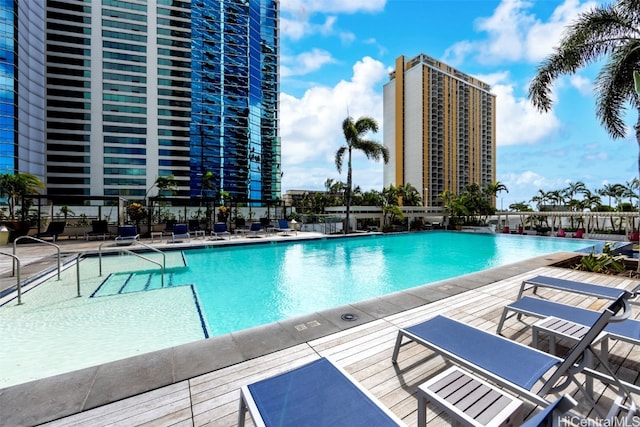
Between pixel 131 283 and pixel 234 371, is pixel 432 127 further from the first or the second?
pixel 234 371

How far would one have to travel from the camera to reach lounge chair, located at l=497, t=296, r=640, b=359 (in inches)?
86.7

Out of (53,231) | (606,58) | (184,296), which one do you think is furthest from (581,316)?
(53,231)

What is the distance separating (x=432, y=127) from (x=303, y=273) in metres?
58.8

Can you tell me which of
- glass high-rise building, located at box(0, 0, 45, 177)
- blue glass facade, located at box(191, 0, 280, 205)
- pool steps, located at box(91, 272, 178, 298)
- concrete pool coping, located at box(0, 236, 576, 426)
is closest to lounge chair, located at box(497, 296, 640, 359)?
concrete pool coping, located at box(0, 236, 576, 426)

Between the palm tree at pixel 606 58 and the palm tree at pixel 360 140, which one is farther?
the palm tree at pixel 360 140

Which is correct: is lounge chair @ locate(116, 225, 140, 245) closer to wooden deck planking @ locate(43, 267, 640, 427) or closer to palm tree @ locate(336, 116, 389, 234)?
palm tree @ locate(336, 116, 389, 234)

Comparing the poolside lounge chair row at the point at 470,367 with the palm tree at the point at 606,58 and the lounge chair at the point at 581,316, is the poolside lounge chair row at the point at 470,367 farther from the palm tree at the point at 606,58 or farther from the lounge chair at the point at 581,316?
the palm tree at the point at 606,58

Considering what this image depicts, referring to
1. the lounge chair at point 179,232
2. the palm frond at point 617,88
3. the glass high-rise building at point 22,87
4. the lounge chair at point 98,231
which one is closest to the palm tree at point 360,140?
the lounge chair at point 179,232

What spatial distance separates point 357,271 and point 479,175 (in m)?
68.5

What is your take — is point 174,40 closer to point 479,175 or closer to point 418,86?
point 418,86

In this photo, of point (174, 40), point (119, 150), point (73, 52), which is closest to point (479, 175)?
point (174, 40)

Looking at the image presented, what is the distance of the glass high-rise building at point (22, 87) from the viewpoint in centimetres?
3269

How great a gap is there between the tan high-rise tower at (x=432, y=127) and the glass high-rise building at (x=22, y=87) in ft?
192

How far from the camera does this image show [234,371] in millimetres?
2289
